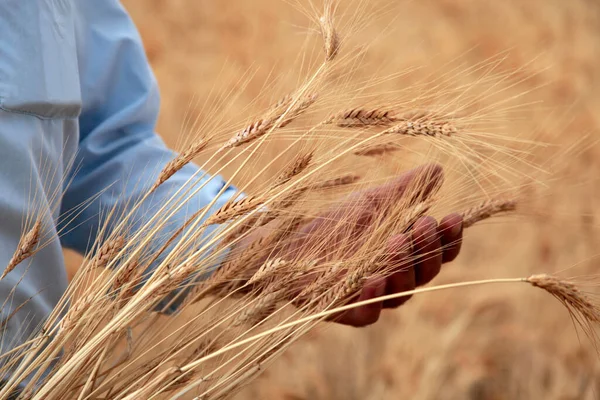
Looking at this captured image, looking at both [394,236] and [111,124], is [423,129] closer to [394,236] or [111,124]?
[394,236]

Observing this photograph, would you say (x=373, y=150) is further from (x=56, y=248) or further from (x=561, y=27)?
(x=561, y=27)

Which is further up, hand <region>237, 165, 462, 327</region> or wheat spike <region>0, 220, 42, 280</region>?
hand <region>237, 165, 462, 327</region>

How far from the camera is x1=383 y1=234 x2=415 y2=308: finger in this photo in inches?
19.4

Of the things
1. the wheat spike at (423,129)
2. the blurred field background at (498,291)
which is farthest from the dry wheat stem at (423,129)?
the blurred field background at (498,291)

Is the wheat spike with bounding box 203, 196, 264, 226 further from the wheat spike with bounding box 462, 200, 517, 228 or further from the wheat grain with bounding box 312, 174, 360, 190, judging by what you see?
the wheat spike with bounding box 462, 200, 517, 228

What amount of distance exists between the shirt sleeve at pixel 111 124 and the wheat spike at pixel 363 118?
26 centimetres

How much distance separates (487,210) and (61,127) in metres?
0.37

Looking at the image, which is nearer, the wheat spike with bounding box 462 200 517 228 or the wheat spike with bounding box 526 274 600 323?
the wheat spike with bounding box 526 274 600 323

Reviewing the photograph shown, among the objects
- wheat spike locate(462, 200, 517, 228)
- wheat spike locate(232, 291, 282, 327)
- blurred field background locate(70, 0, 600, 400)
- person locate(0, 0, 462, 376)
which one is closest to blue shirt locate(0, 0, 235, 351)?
person locate(0, 0, 462, 376)

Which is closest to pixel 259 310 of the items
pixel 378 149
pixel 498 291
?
pixel 378 149

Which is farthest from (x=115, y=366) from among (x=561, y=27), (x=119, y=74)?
(x=561, y=27)

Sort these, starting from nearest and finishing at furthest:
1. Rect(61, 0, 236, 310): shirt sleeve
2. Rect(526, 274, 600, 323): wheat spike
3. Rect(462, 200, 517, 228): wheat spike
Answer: Rect(526, 274, 600, 323): wheat spike, Rect(462, 200, 517, 228): wheat spike, Rect(61, 0, 236, 310): shirt sleeve

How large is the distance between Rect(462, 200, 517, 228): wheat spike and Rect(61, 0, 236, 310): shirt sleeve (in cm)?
26

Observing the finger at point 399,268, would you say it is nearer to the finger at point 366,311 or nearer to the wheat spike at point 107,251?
the finger at point 366,311
